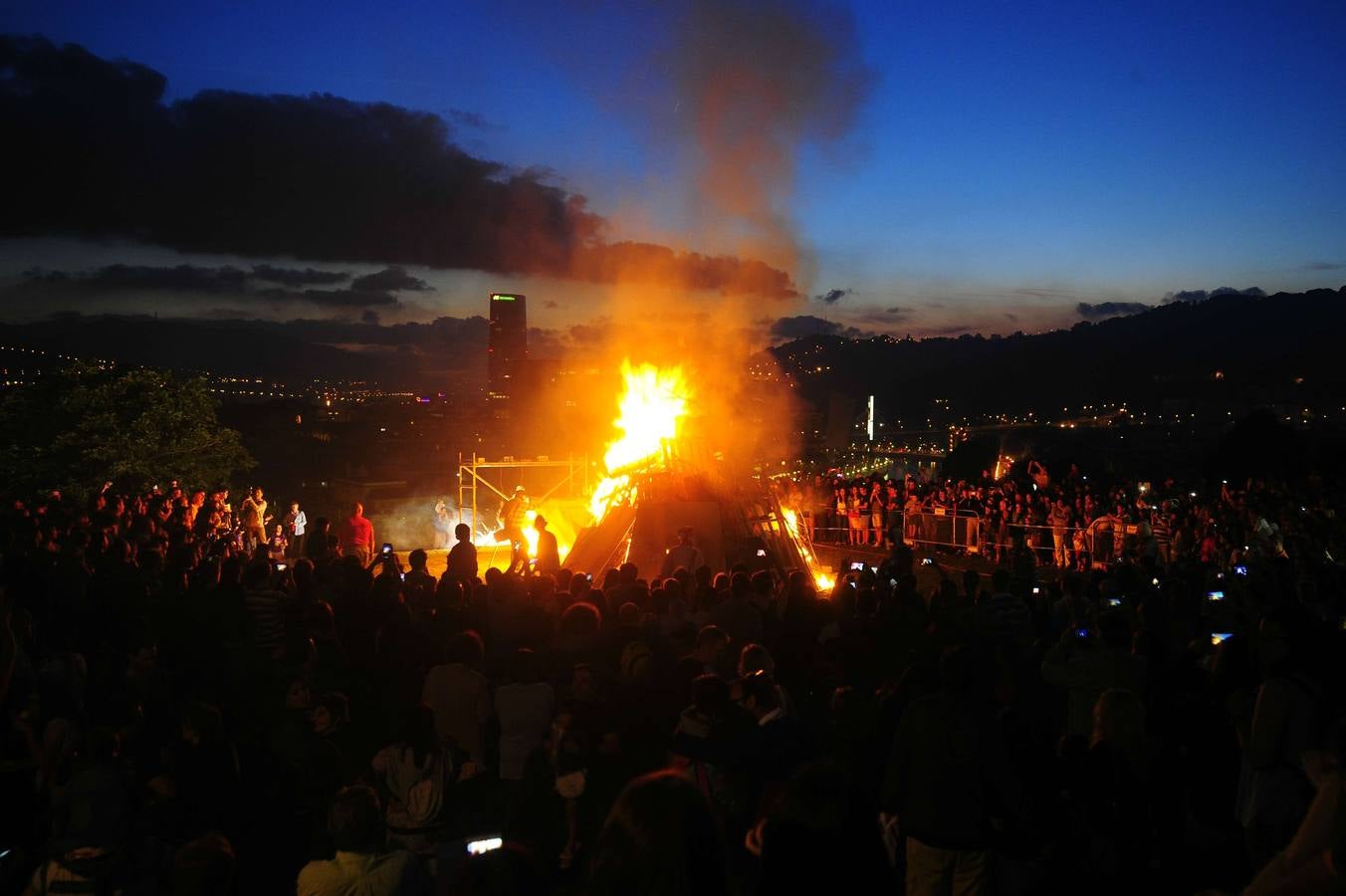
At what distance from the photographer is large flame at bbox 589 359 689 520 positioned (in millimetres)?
21328

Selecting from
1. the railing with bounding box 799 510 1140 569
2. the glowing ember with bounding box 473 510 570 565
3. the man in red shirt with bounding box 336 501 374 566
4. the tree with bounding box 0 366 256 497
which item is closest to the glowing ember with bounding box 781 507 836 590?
the railing with bounding box 799 510 1140 569

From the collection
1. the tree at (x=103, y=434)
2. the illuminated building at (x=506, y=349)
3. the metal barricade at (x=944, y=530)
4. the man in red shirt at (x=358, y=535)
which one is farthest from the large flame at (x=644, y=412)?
the illuminated building at (x=506, y=349)

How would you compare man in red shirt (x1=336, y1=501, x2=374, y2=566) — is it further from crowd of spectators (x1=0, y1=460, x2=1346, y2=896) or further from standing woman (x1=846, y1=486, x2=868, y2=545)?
standing woman (x1=846, y1=486, x2=868, y2=545)

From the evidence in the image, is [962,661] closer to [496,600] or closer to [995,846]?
[995,846]

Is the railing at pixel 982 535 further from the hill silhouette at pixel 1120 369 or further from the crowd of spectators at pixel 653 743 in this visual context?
the hill silhouette at pixel 1120 369

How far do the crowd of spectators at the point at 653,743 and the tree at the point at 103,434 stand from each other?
59.4 ft

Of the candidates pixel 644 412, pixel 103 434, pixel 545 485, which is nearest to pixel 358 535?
pixel 644 412

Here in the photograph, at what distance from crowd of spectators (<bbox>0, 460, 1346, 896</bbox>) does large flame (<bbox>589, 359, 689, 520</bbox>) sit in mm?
11317

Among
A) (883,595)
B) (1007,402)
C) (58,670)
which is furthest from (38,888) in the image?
(1007,402)

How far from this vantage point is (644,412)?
22547 mm

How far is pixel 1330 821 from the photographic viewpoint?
10.4 ft

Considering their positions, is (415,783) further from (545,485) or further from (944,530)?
(545,485)

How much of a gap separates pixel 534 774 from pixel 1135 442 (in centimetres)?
8735

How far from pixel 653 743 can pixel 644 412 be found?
16720 millimetres
